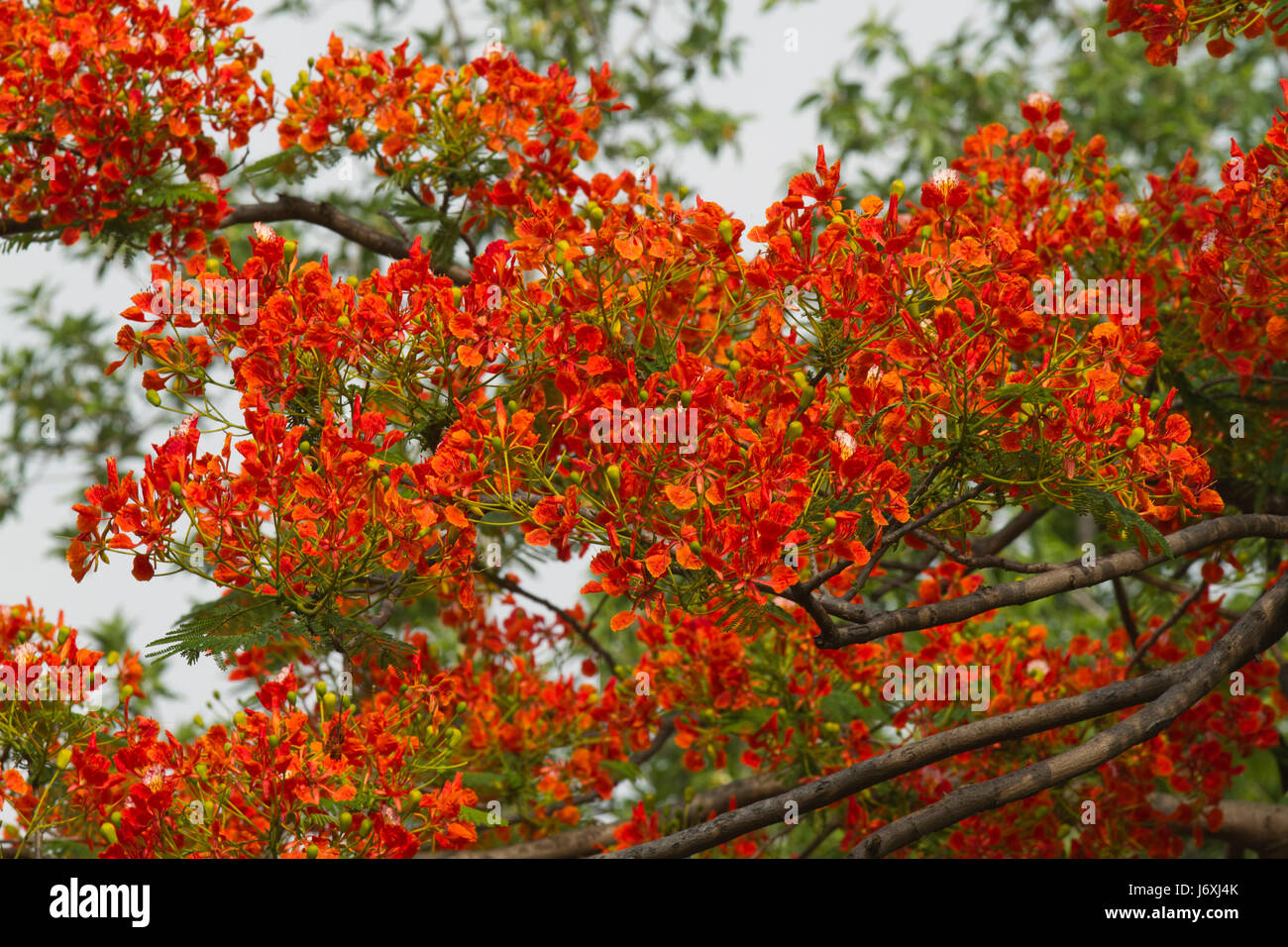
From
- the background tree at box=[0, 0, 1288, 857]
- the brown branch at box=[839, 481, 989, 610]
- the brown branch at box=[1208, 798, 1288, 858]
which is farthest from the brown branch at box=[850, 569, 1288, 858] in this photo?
the brown branch at box=[1208, 798, 1288, 858]

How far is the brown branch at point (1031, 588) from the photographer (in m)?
2.69

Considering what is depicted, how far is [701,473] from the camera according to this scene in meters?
2.45

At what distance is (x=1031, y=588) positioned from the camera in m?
2.88

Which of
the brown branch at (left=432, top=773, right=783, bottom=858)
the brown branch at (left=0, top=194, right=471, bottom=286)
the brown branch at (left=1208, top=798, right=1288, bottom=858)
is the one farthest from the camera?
the brown branch at (left=1208, top=798, right=1288, bottom=858)

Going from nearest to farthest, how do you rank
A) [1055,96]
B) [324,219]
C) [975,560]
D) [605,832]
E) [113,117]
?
[975,560] < [113,117] < [324,219] < [605,832] < [1055,96]

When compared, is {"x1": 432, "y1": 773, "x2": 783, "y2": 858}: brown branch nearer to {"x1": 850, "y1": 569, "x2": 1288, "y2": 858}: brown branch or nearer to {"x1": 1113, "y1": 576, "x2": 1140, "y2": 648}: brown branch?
{"x1": 1113, "y1": 576, "x2": 1140, "y2": 648}: brown branch

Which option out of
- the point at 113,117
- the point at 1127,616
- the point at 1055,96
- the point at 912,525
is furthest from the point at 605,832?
the point at 1055,96

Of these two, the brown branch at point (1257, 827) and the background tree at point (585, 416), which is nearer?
the background tree at point (585, 416)

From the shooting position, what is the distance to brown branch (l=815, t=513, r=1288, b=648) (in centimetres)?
269

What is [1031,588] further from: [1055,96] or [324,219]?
[1055,96]

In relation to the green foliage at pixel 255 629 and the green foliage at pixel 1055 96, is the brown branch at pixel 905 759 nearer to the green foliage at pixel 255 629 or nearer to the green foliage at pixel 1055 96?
the green foliage at pixel 255 629

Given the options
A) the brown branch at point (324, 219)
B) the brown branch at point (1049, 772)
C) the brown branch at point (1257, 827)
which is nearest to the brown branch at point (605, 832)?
the brown branch at point (1049, 772)

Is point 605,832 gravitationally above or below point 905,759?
below

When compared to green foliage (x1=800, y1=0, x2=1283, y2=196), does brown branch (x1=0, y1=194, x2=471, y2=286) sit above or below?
below
